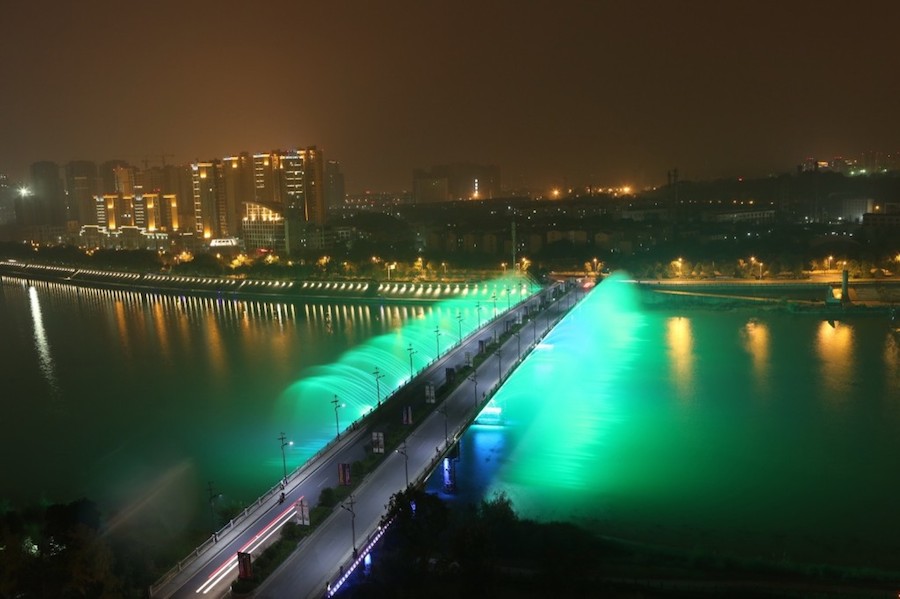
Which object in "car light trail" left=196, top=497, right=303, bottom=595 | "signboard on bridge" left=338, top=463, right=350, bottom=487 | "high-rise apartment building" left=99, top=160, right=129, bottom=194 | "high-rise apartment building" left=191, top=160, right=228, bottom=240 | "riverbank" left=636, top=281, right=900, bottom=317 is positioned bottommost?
"car light trail" left=196, top=497, right=303, bottom=595

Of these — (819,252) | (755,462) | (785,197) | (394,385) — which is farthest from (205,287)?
(785,197)

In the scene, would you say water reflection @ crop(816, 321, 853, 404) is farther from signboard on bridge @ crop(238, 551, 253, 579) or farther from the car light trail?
signboard on bridge @ crop(238, 551, 253, 579)

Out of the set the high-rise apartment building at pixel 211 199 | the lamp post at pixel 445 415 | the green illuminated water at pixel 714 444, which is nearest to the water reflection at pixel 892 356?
the green illuminated water at pixel 714 444

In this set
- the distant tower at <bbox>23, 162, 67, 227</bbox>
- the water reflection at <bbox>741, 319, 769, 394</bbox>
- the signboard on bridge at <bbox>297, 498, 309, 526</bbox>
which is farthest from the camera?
the distant tower at <bbox>23, 162, 67, 227</bbox>

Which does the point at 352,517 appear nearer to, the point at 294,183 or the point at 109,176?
the point at 294,183

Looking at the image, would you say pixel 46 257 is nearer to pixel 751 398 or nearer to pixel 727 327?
pixel 727 327

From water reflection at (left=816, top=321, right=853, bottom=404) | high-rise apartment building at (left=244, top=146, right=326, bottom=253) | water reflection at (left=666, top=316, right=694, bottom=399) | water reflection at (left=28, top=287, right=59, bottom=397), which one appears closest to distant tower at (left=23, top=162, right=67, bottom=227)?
high-rise apartment building at (left=244, top=146, right=326, bottom=253)
